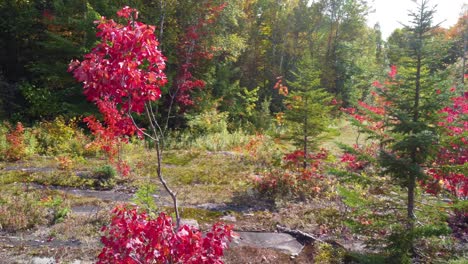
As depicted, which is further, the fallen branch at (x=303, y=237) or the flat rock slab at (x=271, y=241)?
the fallen branch at (x=303, y=237)

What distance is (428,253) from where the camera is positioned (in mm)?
4793

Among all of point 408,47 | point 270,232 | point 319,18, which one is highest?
point 319,18

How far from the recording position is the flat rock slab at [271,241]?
4.98 meters

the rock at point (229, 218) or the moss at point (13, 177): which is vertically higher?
the moss at point (13, 177)

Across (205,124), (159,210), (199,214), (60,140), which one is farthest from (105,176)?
(205,124)

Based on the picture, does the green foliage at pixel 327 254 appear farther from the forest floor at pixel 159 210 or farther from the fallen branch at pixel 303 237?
the fallen branch at pixel 303 237

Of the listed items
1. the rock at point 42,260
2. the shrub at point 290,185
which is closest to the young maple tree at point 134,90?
the rock at point 42,260

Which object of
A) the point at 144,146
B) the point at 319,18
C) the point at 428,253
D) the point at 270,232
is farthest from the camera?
the point at 319,18

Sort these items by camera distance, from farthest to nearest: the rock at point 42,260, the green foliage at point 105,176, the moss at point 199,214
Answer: the green foliage at point 105,176 < the moss at point 199,214 < the rock at point 42,260

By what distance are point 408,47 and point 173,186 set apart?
5434 millimetres

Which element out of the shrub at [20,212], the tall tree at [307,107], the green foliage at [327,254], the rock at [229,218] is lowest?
the green foliage at [327,254]

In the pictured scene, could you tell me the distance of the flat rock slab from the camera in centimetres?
498

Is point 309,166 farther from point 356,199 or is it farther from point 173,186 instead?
point 356,199

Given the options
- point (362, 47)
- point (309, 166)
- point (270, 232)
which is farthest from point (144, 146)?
point (362, 47)
